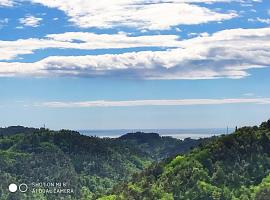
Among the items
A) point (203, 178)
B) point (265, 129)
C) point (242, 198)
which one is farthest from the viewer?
point (265, 129)

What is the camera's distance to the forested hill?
166625mm

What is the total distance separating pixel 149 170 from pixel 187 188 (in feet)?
81.1

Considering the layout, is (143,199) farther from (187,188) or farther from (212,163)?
(212,163)

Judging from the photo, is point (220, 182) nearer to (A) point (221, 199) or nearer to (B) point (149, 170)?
(A) point (221, 199)

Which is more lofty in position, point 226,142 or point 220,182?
point 226,142

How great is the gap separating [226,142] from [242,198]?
2336 centimetres

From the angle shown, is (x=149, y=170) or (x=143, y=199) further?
(x=149, y=170)

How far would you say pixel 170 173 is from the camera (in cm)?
17912

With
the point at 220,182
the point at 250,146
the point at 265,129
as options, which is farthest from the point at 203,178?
the point at 265,129

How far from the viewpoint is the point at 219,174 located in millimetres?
169375

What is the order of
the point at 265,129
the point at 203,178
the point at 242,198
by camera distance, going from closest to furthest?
the point at 242,198
the point at 203,178
the point at 265,129

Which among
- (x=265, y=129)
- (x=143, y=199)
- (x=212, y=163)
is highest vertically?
(x=265, y=129)

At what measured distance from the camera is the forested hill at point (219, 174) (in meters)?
167

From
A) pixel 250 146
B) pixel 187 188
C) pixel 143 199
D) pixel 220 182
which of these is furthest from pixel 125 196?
pixel 250 146
